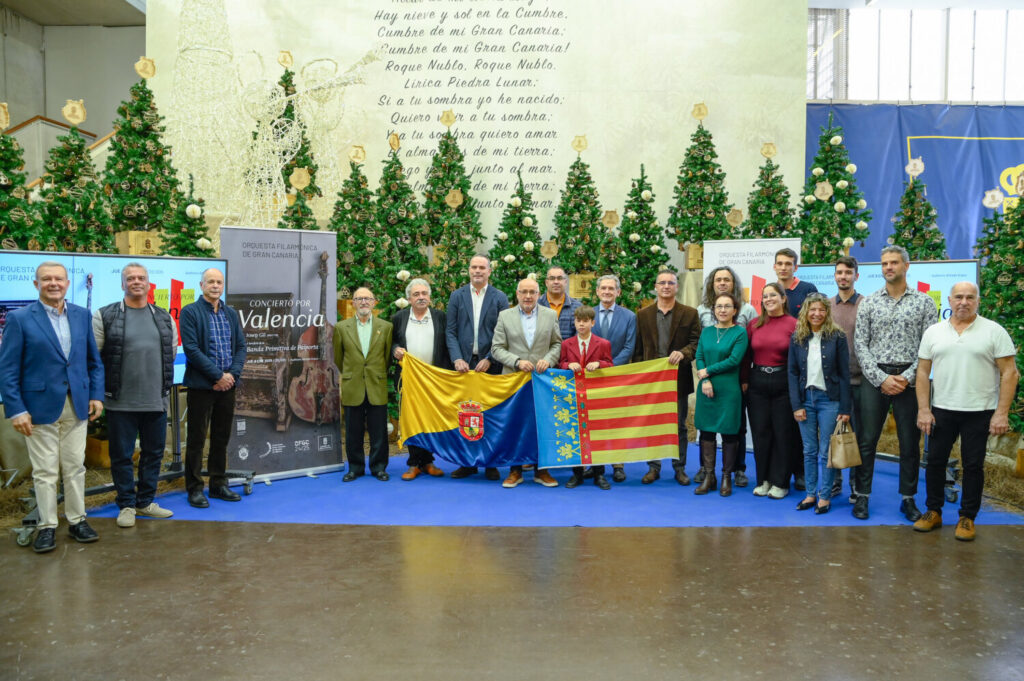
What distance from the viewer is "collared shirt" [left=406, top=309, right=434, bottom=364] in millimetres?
6242

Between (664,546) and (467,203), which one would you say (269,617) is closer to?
(664,546)

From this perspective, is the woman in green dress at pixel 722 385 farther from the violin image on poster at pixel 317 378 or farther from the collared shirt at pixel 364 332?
the violin image on poster at pixel 317 378

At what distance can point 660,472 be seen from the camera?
20.9ft

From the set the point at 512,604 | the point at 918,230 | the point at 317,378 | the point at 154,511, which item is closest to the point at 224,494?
the point at 154,511

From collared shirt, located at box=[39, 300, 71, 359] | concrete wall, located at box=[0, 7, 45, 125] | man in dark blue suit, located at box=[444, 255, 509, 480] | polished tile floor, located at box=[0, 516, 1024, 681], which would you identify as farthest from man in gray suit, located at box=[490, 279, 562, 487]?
concrete wall, located at box=[0, 7, 45, 125]

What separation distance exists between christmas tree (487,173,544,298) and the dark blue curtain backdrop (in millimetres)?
4139

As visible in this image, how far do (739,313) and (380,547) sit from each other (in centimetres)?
326

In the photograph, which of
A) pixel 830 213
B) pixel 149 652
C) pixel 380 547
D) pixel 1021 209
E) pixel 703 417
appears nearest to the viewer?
pixel 149 652

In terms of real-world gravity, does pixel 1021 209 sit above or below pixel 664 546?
above

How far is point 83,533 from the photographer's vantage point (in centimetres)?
438

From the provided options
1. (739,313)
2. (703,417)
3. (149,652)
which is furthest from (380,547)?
(739,313)

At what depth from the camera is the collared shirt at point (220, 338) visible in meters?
5.20

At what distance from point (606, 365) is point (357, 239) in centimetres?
379

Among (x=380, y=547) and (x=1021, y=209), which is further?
(x=1021, y=209)
